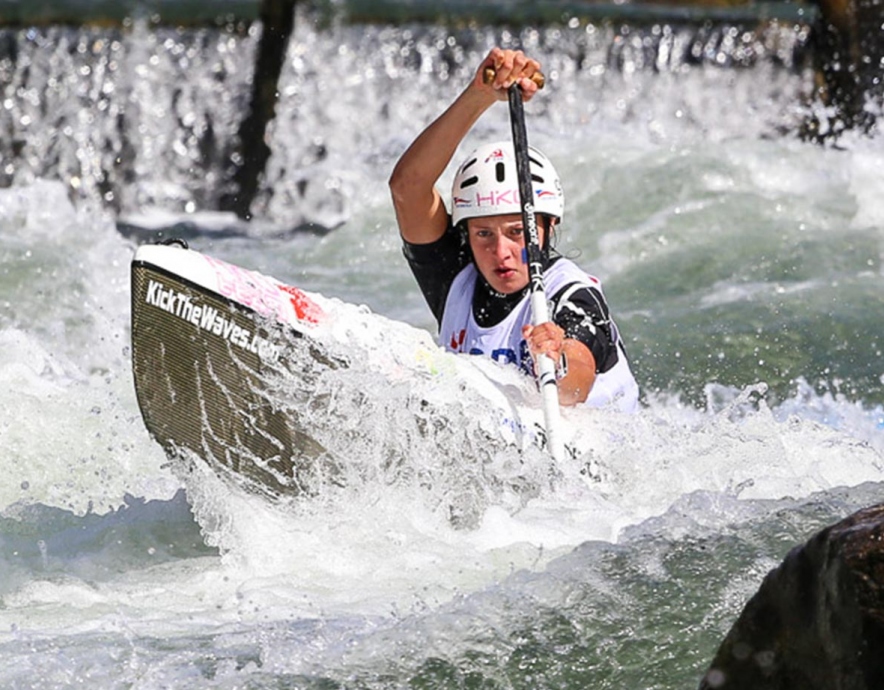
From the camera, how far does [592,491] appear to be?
19.2 ft

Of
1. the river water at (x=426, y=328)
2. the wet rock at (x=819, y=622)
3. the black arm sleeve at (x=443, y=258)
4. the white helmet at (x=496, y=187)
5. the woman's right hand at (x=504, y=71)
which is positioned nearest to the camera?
the wet rock at (x=819, y=622)

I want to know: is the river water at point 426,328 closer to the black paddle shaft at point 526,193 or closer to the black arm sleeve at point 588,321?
the black arm sleeve at point 588,321

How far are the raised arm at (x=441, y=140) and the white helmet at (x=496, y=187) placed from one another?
114 mm

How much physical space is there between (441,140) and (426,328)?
3833 mm

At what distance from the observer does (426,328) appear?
988 cm

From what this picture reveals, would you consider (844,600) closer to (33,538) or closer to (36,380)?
(33,538)

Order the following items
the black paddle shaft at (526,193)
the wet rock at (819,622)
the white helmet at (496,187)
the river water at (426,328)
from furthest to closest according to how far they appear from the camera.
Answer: the white helmet at (496,187)
the black paddle shaft at (526,193)
the river water at (426,328)
the wet rock at (819,622)

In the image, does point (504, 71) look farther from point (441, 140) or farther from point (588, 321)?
point (588, 321)

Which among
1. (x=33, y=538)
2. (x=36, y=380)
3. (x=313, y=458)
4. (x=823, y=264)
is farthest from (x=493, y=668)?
(x=823, y=264)

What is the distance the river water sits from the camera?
478cm

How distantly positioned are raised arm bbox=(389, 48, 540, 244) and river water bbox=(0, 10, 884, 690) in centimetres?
111

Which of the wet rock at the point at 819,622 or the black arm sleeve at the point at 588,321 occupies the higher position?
the black arm sleeve at the point at 588,321

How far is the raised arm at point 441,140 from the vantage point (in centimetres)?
606

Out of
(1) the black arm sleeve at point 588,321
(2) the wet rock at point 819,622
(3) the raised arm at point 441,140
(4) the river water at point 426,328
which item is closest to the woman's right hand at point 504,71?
(3) the raised arm at point 441,140
